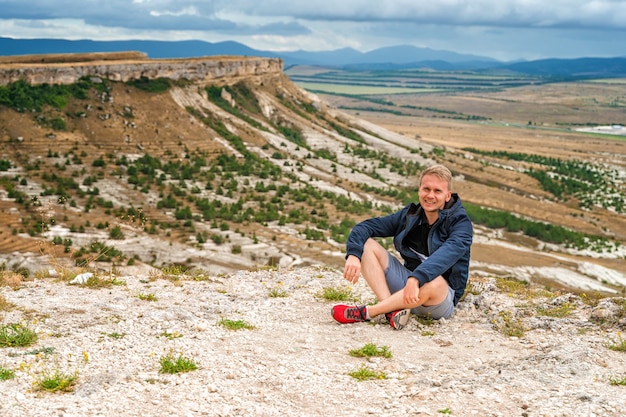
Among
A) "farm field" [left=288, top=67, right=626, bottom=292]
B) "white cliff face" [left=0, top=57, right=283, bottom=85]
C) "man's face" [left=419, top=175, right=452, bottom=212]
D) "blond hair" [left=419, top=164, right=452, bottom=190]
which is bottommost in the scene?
"farm field" [left=288, top=67, right=626, bottom=292]

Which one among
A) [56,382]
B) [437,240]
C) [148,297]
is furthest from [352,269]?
[56,382]

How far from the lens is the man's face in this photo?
335 inches

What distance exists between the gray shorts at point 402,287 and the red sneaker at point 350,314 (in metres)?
0.53

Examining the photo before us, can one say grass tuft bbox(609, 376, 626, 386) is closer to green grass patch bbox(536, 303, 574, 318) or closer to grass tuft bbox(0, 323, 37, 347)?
green grass patch bbox(536, 303, 574, 318)

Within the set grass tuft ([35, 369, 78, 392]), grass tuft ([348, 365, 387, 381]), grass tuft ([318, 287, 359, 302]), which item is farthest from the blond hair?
grass tuft ([35, 369, 78, 392])

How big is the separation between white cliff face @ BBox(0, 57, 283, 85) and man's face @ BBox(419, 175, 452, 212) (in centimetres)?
3483

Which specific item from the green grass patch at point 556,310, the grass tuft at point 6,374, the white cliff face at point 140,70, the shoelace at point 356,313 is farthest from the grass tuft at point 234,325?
the white cliff face at point 140,70

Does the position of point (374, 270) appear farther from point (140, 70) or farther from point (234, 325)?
point (140, 70)

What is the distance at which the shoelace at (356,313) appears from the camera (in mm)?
9180

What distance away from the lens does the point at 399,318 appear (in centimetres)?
892

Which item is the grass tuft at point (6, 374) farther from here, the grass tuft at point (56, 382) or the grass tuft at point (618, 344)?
the grass tuft at point (618, 344)

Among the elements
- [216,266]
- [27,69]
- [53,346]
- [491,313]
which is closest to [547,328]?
[491,313]

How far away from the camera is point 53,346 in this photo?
7.84 meters

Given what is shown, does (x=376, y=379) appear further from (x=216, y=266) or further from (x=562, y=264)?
(x=562, y=264)
